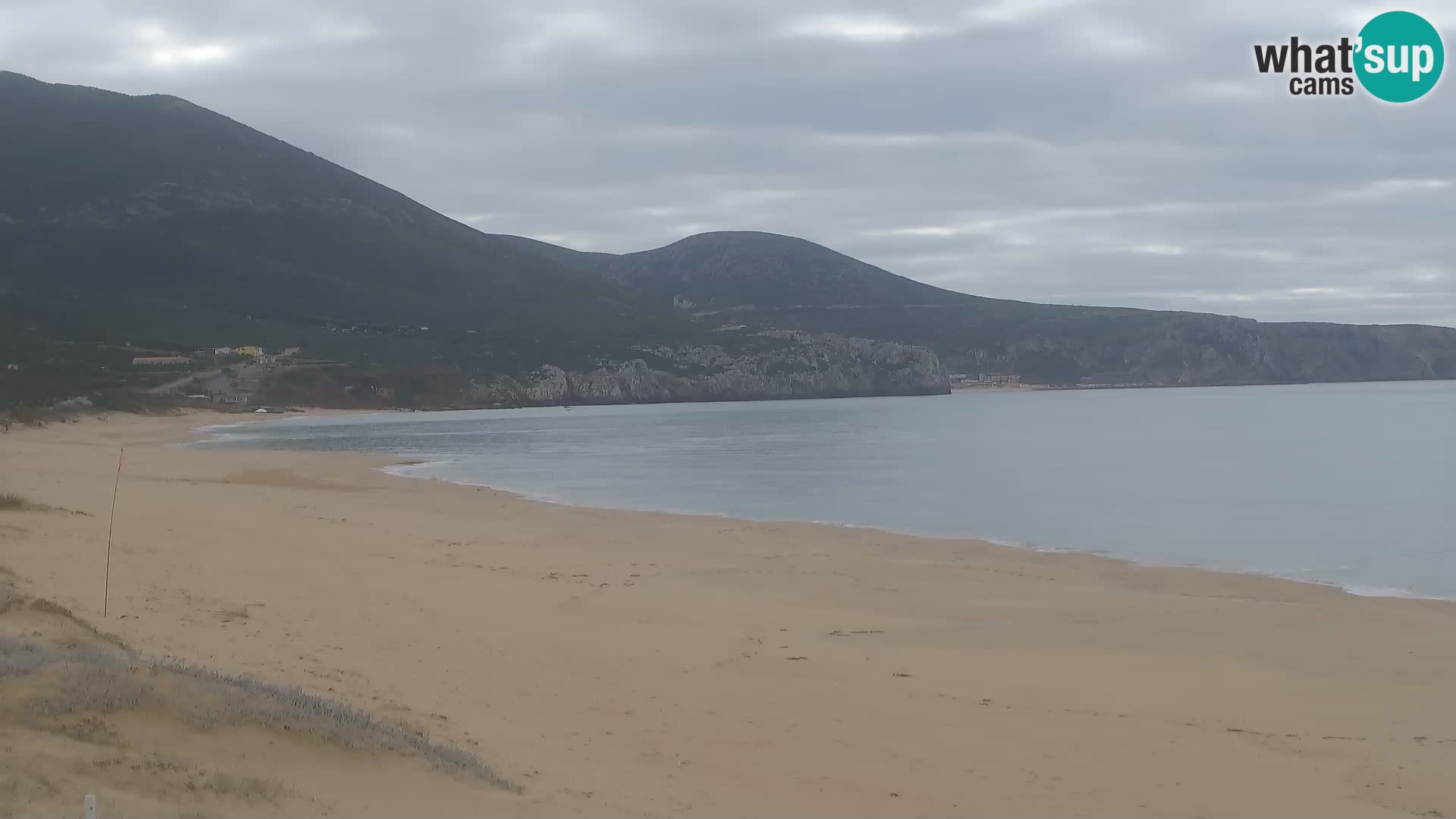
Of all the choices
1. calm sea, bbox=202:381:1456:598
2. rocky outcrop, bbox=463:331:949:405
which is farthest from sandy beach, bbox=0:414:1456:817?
rocky outcrop, bbox=463:331:949:405

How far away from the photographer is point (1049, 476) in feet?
129

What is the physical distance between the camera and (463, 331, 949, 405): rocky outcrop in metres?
136

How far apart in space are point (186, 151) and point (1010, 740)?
206321 millimetres

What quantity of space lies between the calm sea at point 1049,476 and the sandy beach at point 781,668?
467cm

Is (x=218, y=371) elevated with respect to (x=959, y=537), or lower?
elevated

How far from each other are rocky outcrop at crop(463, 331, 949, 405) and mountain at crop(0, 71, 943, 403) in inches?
14.2

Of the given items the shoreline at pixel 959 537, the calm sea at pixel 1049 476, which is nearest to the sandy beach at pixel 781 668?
the shoreline at pixel 959 537

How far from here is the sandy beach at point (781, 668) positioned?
7371 mm

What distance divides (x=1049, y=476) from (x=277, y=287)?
13847 cm

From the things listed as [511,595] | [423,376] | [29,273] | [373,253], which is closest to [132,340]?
[423,376]

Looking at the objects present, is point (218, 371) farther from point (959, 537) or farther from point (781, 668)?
point (781, 668)

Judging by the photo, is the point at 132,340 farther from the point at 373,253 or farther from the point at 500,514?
the point at 500,514

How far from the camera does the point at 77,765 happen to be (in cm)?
548

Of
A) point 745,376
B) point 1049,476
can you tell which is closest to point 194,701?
point 1049,476
